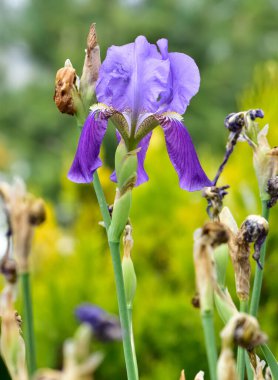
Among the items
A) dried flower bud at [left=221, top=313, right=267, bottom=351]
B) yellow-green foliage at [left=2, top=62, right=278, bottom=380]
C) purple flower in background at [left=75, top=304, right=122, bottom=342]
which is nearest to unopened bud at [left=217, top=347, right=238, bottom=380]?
dried flower bud at [left=221, top=313, right=267, bottom=351]

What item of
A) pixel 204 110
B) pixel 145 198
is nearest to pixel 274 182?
pixel 145 198

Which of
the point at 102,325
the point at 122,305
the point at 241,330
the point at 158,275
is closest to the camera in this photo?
the point at 241,330

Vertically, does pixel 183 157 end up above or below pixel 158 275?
below

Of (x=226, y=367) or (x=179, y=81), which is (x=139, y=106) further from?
(x=226, y=367)

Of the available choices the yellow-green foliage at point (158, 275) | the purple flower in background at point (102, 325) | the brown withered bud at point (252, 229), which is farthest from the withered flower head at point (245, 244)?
the yellow-green foliage at point (158, 275)

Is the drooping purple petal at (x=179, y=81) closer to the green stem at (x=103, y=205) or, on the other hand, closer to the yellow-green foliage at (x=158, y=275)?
the green stem at (x=103, y=205)

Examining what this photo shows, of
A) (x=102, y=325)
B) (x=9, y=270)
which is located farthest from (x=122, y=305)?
(x=102, y=325)
